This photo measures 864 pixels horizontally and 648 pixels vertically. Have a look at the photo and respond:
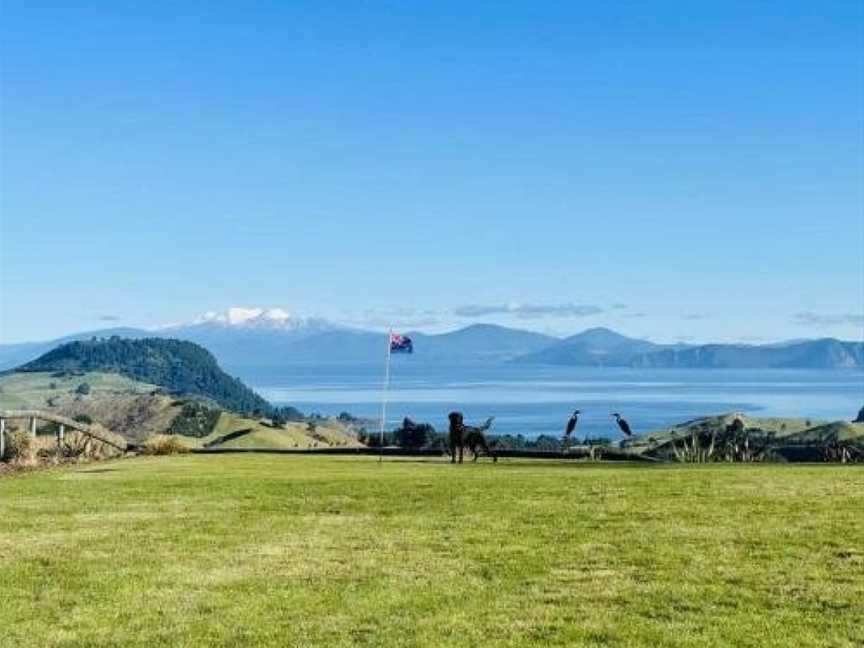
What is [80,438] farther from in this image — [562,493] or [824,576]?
[824,576]

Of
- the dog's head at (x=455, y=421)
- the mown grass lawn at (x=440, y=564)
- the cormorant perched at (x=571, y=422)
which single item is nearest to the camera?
the mown grass lawn at (x=440, y=564)

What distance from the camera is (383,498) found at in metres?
20.1

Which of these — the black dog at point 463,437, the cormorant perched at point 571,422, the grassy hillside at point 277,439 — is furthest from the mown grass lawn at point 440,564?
the grassy hillside at point 277,439

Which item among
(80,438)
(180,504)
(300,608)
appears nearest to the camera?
(300,608)

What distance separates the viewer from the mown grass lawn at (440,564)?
10.5 m

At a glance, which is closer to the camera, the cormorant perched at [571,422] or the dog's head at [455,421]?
the dog's head at [455,421]

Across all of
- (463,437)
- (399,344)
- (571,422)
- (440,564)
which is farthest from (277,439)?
(440,564)

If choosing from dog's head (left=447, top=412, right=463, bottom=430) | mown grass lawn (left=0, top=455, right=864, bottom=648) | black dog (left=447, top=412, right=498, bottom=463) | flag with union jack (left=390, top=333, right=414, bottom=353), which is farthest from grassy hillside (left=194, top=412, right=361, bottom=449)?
mown grass lawn (left=0, top=455, right=864, bottom=648)

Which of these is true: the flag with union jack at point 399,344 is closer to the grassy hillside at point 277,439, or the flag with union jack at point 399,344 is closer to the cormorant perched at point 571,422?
the cormorant perched at point 571,422

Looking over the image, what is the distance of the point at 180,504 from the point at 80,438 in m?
18.1

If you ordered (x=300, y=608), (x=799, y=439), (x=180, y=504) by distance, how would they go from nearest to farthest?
1. (x=300, y=608)
2. (x=180, y=504)
3. (x=799, y=439)

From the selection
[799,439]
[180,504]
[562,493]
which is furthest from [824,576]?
[799,439]

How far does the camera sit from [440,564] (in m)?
13.6

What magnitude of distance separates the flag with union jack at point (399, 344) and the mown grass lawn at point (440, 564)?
49.2 feet
